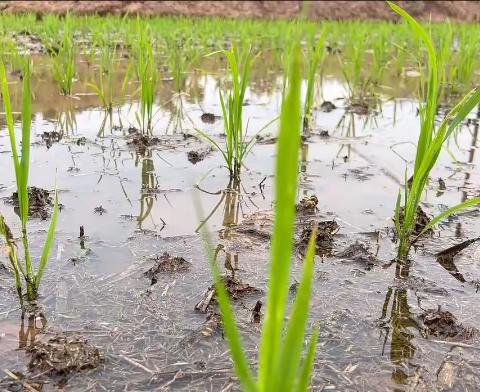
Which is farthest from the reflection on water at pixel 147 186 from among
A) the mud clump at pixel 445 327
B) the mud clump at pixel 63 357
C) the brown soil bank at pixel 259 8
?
the brown soil bank at pixel 259 8

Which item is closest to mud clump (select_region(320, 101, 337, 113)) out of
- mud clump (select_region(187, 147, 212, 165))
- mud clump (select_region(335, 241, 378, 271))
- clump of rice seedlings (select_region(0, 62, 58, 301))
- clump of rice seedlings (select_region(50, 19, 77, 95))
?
mud clump (select_region(187, 147, 212, 165))

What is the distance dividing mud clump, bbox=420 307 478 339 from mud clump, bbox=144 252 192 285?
0.66 metres

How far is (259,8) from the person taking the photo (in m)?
15.1

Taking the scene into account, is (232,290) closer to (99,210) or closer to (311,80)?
(99,210)

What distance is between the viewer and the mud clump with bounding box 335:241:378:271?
148 cm

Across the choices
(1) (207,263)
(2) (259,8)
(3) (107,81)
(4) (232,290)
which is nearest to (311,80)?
(1) (207,263)

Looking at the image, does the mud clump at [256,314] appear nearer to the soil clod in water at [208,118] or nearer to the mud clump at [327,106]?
the soil clod in water at [208,118]

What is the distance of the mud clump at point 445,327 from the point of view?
117cm

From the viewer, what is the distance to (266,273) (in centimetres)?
146

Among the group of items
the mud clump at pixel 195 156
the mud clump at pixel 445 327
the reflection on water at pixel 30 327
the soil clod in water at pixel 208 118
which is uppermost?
the soil clod in water at pixel 208 118

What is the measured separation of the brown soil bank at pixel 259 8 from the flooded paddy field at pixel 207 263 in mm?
9802

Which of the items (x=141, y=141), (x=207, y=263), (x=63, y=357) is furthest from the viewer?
(x=141, y=141)

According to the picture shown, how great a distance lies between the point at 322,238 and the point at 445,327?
0.52m

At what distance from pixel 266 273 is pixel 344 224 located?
45 cm
